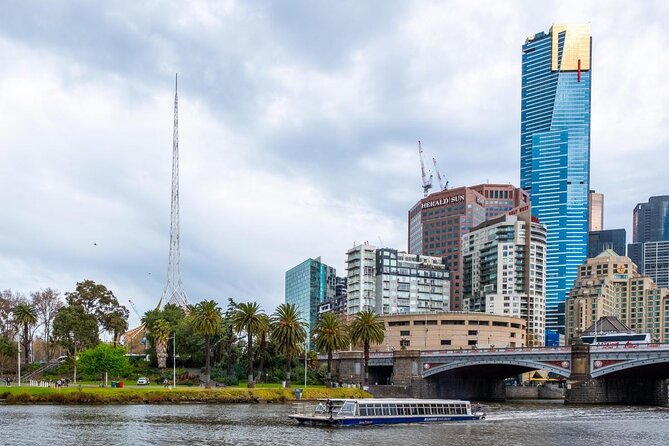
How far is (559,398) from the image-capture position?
641 ft

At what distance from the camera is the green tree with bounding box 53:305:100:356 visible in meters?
162

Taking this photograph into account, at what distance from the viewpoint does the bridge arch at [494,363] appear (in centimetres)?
14575

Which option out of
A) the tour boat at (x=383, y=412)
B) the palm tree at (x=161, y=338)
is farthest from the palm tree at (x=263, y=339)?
the tour boat at (x=383, y=412)

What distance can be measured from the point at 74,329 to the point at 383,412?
295 ft

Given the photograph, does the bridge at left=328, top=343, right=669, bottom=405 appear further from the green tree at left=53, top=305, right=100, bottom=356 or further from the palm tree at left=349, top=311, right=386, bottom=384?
the green tree at left=53, top=305, right=100, bottom=356

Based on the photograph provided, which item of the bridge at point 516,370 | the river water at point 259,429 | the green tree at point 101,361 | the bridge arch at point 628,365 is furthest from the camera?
the bridge at point 516,370

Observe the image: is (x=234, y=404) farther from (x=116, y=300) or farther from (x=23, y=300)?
(x=23, y=300)

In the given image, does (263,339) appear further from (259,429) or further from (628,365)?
(259,429)

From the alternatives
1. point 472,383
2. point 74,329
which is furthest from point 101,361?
point 472,383

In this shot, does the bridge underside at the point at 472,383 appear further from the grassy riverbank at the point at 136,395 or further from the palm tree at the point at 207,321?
the palm tree at the point at 207,321

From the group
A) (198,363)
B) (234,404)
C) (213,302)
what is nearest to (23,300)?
(198,363)

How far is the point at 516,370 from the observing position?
168m

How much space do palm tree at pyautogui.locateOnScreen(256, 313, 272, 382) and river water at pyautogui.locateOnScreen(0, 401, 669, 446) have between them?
35057 millimetres

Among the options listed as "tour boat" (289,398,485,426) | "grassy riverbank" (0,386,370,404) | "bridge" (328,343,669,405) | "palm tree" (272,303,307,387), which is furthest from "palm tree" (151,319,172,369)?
"tour boat" (289,398,485,426)
